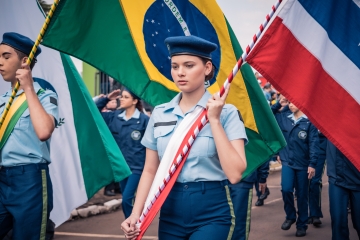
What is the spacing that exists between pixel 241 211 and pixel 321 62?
7.59ft

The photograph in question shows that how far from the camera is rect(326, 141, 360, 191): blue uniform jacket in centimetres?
531

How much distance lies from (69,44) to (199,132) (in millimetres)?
1810

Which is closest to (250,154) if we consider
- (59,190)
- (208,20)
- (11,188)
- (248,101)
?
(248,101)

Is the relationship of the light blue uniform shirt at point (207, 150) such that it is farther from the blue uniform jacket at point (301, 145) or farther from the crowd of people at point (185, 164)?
the blue uniform jacket at point (301, 145)

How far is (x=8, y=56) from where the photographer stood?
390 cm

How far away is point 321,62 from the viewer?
3984 mm

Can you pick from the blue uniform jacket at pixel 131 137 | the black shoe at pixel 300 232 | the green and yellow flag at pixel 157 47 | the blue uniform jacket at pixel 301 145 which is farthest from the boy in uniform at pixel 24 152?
the blue uniform jacket at pixel 301 145

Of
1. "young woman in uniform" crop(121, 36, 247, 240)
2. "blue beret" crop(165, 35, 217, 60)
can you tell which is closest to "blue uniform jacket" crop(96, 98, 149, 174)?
"young woman in uniform" crop(121, 36, 247, 240)

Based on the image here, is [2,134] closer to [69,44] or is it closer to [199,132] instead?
[69,44]

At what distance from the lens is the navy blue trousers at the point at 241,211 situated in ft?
18.5

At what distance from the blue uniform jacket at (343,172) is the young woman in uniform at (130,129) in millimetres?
3019

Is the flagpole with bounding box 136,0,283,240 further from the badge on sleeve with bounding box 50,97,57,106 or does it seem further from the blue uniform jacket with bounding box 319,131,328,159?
the blue uniform jacket with bounding box 319,131,328,159

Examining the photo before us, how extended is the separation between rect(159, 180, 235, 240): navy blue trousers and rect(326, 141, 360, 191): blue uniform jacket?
2716mm

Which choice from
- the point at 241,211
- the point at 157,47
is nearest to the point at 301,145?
the point at 241,211
